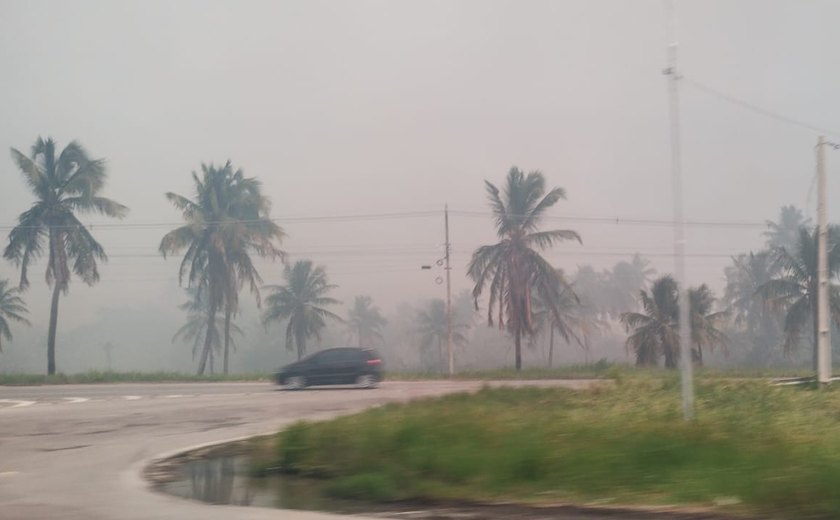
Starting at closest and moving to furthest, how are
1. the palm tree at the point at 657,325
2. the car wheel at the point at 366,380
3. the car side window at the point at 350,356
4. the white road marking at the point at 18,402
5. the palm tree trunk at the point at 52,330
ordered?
the white road marking at the point at 18,402 < the car wheel at the point at 366,380 < the car side window at the point at 350,356 < the palm tree at the point at 657,325 < the palm tree trunk at the point at 52,330

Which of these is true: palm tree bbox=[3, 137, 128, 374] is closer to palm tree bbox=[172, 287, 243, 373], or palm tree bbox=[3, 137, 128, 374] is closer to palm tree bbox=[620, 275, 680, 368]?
palm tree bbox=[172, 287, 243, 373]

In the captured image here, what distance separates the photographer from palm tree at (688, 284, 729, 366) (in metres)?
39.8

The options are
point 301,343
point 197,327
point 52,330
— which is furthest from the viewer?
point 197,327

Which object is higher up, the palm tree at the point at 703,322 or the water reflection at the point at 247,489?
the palm tree at the point at 703,322

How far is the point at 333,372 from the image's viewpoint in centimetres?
3123

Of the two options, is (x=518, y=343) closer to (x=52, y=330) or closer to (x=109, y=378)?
(x=109, y=378)

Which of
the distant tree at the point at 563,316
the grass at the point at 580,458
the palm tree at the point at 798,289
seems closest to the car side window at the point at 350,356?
the distant tree at the point at 563,316

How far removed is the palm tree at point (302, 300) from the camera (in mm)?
49656

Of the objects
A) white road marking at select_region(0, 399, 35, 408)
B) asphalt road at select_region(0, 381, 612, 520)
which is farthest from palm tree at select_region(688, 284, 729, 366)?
white road marking at select_region(0, 399, 35, 408)

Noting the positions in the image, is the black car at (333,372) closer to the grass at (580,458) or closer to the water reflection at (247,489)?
the grass at (580,458)

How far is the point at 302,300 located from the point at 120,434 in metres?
32.8

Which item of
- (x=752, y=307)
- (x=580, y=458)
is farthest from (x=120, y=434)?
(x=752, y=307)

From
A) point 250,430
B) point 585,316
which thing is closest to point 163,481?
point 250,430

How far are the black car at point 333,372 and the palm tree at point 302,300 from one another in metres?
18.2
